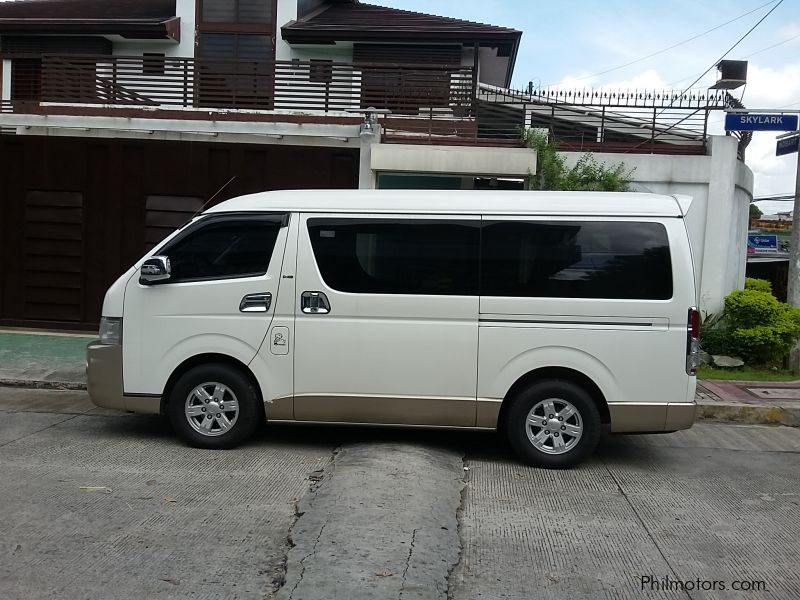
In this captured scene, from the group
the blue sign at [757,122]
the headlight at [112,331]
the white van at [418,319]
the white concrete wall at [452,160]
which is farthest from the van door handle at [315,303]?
the blue sign at [757,122]

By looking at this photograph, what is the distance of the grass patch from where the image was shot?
34.5ft

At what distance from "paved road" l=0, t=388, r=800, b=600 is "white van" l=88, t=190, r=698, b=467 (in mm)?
449

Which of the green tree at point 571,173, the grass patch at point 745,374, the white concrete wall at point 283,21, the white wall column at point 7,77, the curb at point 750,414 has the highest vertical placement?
the white concrete wall at point 283,21

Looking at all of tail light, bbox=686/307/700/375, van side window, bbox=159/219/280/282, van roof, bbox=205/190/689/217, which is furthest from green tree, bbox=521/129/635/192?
van side window, bbox=159/219/280/282

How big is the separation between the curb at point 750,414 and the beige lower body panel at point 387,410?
3594 millimetres

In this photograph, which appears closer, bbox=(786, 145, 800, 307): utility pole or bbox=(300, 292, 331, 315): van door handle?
bbox=(300, 292, 331, 315): van door handle

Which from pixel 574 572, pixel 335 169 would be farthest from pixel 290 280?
pixel 335 169

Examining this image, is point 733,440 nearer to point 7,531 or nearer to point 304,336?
point 304,336

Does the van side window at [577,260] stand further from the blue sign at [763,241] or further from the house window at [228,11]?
the blue sign at [763,241]

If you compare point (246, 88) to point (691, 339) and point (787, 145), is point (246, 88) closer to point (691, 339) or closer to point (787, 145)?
point (787, 145)

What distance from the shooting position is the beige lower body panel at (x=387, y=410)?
6.49m

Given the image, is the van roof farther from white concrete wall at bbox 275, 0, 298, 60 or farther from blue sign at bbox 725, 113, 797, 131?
white concrete wall at bbox 275, 0, 298, 60

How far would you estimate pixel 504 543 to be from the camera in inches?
187

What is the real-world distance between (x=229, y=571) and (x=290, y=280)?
2857 mm
